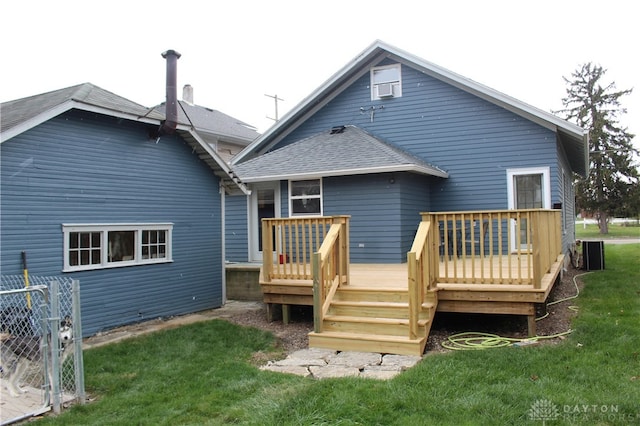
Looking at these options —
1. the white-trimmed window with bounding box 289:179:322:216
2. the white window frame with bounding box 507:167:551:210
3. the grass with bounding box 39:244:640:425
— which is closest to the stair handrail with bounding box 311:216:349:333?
the grass with bounding box 39:244:640:425

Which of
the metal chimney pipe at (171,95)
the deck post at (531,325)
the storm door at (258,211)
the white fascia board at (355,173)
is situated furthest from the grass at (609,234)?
the metal chimney pipe at (171,95)

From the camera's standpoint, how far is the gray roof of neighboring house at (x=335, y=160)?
9922 millimetres

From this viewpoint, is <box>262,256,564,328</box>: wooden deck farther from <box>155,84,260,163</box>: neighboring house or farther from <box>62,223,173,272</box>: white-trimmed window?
<box>155,84,260,163</box>: neighboring house

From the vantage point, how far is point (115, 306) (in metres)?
7.82

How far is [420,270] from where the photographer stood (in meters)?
6.00

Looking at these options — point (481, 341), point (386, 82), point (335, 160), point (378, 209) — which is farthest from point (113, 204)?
point (386, 82)

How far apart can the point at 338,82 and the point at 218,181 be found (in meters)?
4.31

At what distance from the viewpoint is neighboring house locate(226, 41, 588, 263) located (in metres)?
10.2

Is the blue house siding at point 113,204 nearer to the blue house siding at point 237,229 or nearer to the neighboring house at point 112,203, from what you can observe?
the neighboring house at point 112,203

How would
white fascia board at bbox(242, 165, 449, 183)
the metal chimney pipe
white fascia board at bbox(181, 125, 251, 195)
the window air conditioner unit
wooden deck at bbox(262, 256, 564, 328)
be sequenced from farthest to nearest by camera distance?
the window air conditioner unit < white fascia board at bbox(242, 165, 449, 183) < white fascia board at bbox(181, 125, 251, 195) < the metal chimney pipe < wooden deck at bbox(262, 256, 564, 328)

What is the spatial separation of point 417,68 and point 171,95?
5786 millimetres

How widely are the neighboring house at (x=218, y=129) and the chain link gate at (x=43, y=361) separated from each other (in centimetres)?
1295

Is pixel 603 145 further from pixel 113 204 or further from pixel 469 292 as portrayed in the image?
pixel 113 204

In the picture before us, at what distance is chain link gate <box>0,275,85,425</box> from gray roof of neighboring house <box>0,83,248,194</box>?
2.53 meters
